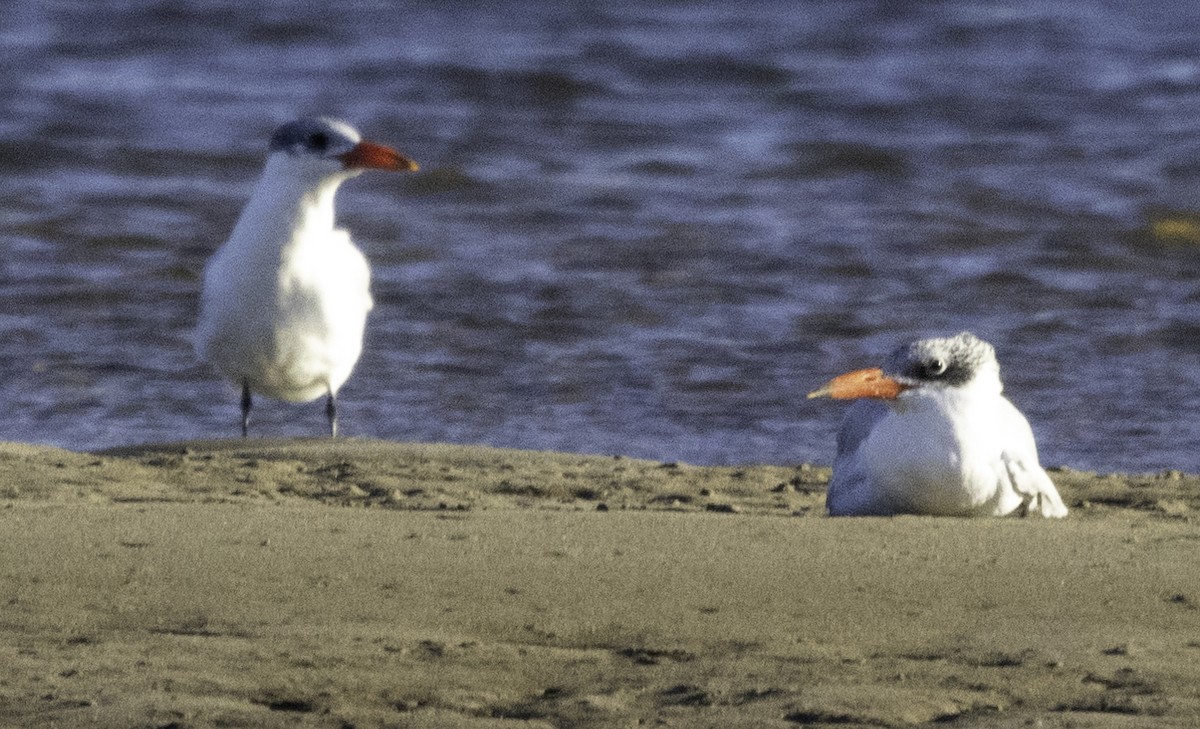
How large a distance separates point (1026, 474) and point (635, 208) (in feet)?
21.9

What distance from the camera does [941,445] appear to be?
5484 mm

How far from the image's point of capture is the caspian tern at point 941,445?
5.49m

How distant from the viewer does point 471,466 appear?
6629mm

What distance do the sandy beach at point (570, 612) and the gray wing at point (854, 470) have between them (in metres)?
0.11

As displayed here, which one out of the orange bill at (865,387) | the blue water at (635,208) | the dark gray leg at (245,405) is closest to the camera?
the orange bill at (865,387)

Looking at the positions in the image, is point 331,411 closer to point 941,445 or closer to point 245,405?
point 245,405

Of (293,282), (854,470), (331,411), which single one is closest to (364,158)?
(293,282)

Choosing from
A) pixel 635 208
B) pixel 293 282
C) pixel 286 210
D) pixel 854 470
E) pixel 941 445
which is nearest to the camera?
pixel 941 445

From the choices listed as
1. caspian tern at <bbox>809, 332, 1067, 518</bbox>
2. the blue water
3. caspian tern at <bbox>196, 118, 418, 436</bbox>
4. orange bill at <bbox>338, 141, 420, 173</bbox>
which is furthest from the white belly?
caspian tern at <bbox>809, 332, 1067, 518</bbox>

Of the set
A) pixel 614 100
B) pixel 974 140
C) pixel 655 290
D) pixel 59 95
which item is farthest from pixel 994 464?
pixel 59 95

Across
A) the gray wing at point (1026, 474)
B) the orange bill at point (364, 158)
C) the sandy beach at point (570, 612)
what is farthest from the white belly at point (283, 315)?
the gray wing at point (1026, 474)

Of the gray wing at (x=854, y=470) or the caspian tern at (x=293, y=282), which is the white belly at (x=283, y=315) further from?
the gray wing at (x=854, y=470)

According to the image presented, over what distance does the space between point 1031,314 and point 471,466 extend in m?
3.98

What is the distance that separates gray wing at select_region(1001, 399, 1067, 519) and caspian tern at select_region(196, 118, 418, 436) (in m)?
3.04
